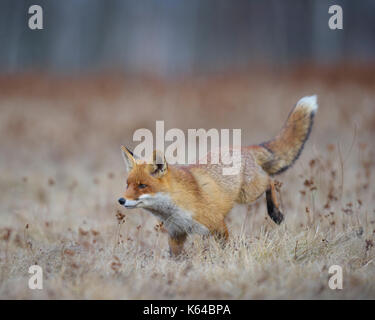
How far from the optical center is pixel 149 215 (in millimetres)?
6961

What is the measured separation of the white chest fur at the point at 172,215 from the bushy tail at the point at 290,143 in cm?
142

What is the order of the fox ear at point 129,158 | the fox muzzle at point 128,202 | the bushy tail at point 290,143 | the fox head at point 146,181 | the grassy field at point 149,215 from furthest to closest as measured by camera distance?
the bushy tail at point 290,143, the fox ear at point 129,158, the fox head at point 146,181, the fox muzzle at point 128,202, the grassy field at point 149,215

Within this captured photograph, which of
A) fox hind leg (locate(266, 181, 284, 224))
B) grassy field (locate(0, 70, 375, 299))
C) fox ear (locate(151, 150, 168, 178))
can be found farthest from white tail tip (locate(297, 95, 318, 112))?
fox ear (locate(151, 150, 168, 178))

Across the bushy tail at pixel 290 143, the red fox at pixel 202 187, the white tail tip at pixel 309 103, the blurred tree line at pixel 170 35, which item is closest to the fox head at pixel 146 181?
the red fox at pixel 202 187

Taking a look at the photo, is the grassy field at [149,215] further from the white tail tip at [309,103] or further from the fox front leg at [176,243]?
the white tail tip at [309,103]

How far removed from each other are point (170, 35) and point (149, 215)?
20.1 meters

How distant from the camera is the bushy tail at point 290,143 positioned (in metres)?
6.03

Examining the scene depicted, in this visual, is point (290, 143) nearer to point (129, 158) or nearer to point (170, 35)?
point (129, 158)

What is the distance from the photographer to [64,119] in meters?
12.7

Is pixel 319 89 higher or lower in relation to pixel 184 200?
higher

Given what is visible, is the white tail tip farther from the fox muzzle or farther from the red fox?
the fox muzzle

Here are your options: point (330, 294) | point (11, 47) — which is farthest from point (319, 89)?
point (11, 47)
